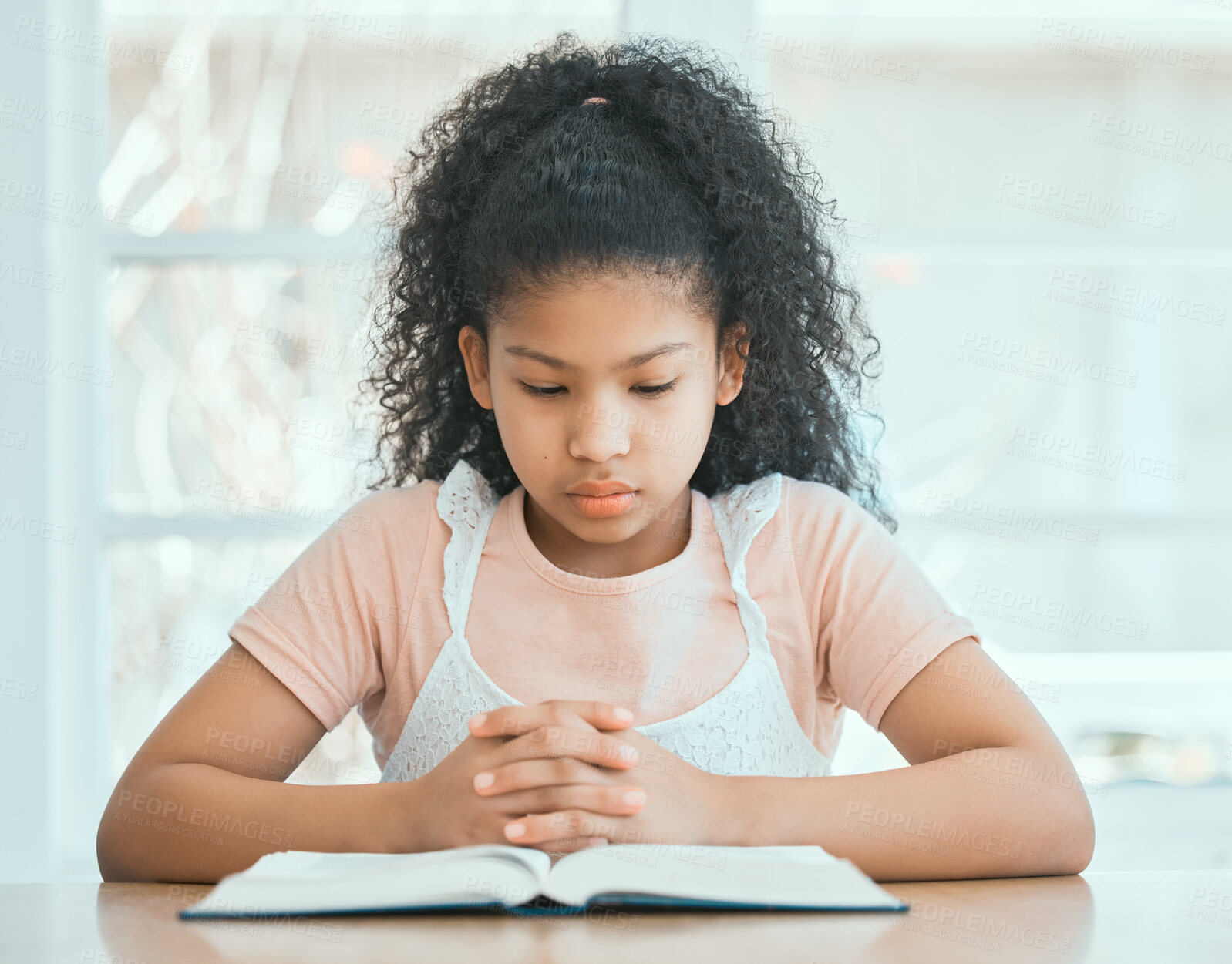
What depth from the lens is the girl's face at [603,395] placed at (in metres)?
1.01

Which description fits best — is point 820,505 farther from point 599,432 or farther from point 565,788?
point 565,788

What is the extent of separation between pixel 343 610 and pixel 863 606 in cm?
51

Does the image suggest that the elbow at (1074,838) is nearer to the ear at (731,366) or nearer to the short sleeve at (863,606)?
the short sleeve at (863,606)

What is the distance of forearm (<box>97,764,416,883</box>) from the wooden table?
12cm

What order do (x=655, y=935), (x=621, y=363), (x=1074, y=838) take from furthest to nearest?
(x=621, y=363) < (x=1074, y=838) < (x=655, y=935)

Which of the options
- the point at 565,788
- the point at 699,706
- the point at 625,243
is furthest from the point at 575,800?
the point at 625,243

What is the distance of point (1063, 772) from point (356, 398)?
1.22 metres

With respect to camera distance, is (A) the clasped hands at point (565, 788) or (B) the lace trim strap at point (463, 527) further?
(B) the lace trim strap at point (463, 527)

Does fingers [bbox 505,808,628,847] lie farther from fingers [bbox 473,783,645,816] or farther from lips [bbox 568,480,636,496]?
lips [bbox 568,480,636,496]

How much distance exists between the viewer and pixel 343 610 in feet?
3.59

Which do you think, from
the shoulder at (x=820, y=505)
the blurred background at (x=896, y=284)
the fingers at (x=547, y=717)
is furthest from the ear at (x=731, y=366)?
the blurred background at (x=896, y=284)

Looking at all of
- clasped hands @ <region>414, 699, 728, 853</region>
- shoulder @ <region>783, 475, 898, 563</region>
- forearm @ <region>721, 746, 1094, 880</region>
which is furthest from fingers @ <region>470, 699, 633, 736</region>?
shoulder @ <region>783, 475, 898, 563</region>

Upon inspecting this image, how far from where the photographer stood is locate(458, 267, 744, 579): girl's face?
1012mm

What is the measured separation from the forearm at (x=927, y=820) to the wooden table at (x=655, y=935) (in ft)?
0.30
